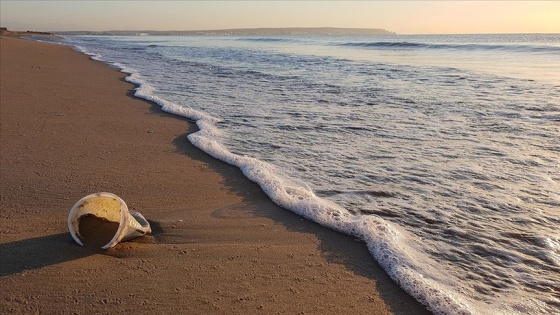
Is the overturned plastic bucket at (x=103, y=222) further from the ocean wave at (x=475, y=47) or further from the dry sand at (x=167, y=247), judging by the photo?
the ocean wave at (x=475, y=47)

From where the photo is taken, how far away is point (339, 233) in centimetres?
300

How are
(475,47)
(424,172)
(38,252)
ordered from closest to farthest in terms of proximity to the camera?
(38,252)
(424,172)
(475,47)

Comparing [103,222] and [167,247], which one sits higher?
[103,222]

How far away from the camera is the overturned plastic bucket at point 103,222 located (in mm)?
2555

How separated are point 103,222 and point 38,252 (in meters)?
0.38

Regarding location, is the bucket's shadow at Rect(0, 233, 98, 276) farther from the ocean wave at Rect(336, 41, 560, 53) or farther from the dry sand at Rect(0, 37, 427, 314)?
the ocean wave at Rect(336, 41, 560, 53)

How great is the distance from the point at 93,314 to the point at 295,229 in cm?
139

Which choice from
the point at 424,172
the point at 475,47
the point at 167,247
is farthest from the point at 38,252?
the point at 475,47

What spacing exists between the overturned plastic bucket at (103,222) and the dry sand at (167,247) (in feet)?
0.22

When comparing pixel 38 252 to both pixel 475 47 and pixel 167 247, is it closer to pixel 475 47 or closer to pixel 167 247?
pixel 167 247

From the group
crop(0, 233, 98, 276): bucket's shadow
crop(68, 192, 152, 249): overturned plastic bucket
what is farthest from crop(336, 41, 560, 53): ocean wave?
crop(0, 233, 98, 276): bucket's shadow

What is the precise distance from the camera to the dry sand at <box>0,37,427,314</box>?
86.0 inches

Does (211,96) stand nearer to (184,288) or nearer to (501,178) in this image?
(501,178)

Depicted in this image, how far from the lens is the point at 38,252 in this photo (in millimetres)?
2539
